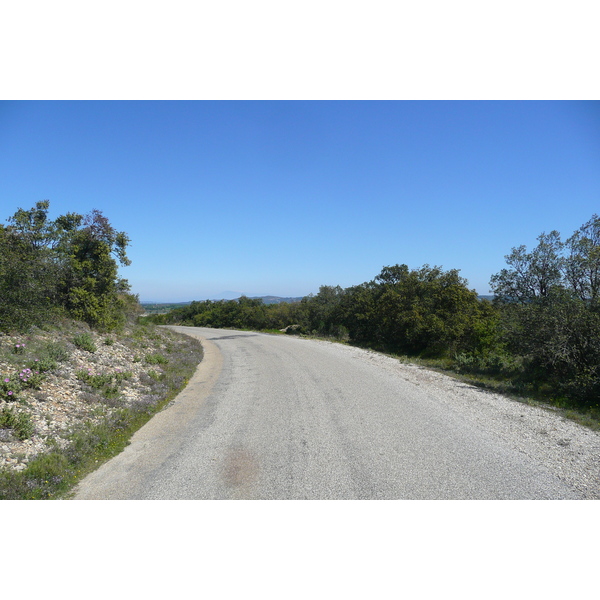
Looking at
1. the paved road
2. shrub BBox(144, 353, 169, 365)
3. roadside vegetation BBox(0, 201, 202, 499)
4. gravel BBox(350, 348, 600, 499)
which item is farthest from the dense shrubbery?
gravel BBox(350, 348, 600, 499)

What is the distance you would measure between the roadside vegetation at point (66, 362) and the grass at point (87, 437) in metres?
0.02

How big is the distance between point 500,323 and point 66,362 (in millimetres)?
13647

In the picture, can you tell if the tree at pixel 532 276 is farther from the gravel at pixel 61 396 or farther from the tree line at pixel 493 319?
the gravel at pixel 61 396

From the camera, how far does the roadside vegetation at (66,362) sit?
5242 millimetres

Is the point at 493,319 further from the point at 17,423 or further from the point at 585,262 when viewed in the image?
the point at 17,423

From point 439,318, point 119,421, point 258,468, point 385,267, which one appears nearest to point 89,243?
point 119,421

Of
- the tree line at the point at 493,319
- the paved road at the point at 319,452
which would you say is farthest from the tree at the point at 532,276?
the paved road at the point at 319,452

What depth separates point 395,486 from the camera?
4574 mm

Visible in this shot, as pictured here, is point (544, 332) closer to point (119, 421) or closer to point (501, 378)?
point (501, 378)

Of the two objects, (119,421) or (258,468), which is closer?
(258,468)

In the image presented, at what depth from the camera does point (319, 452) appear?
5648 mm

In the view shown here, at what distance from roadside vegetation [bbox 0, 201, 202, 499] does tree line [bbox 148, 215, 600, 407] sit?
35.8 ft

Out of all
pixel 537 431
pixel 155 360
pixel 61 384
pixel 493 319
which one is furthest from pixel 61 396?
pixel 493 319

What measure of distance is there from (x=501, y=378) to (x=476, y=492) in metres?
9.71
